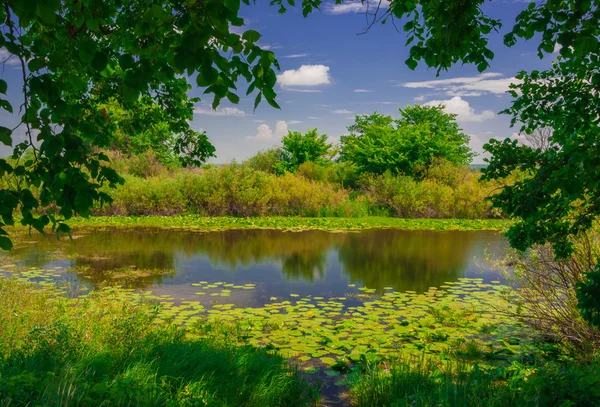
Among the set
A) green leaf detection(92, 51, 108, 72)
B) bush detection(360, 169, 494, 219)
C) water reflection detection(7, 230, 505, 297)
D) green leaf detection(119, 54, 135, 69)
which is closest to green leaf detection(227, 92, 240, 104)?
green leaf detection(119, 54, 135, 69)

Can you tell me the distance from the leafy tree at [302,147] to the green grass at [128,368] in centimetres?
2960

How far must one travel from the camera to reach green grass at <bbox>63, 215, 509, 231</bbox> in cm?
1948

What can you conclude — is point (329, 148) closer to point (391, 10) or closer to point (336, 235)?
point (336, 235)

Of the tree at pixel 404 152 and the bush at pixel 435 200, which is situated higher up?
the tree at pixel 404 152

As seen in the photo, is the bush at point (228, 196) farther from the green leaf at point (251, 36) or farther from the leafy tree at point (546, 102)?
the green leaf at point (251, 36)

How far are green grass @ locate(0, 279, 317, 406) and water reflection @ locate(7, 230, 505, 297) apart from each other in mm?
4099

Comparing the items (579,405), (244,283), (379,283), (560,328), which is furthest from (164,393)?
(379,283)

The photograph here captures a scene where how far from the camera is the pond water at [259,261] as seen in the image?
32.4 ft

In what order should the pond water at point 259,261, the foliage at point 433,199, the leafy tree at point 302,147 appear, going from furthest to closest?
the leafy tree at point 302,147, the foliage at point 433,199, the pond water at point 259,261

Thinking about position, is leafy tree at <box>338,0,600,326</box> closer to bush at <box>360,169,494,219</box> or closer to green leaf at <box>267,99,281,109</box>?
green leaf at <box>267,99,281,109</box>

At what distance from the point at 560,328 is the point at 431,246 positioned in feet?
30.5

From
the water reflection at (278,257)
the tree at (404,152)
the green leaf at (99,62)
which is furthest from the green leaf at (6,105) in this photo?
the tree at (404,152)

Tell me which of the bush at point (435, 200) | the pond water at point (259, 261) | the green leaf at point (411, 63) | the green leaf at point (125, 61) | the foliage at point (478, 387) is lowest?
the pond water at point (259, 261)

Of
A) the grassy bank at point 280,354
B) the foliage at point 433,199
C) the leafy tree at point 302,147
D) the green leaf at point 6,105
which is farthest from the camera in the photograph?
the leafy tree at point 302,147
